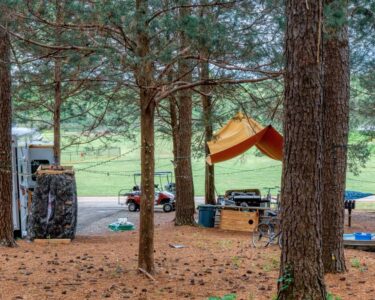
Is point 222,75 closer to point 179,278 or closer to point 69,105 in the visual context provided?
point 179,278

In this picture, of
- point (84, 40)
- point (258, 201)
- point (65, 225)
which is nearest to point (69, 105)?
point (65, 225)

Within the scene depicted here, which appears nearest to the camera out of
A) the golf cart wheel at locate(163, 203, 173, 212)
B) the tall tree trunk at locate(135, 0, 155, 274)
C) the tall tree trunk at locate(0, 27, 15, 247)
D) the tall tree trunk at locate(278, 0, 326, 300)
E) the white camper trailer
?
the tall tree trunk at locate(278, 0, 326, 300)

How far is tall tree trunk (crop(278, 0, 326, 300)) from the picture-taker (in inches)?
153

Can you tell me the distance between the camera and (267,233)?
29.1 ft

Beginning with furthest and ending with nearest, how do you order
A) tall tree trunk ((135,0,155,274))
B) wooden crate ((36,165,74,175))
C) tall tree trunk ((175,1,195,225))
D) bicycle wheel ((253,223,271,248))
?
tall tree trunk ((175,1,195,225)), wooden crate ((36,165,74,175)), bicycle wheel ((253,223,271,248)), tall tree trunk ((135,0,155,274))

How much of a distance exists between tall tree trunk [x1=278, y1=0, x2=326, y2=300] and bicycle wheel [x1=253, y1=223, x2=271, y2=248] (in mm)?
4092

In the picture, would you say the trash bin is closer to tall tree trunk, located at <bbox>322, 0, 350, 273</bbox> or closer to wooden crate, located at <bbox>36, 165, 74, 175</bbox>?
wooden crate, located at <bbox>36, 165, 74, 175</bbox>

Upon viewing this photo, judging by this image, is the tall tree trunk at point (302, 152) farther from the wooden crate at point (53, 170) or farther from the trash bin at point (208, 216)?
the trash bin at point (208, 216)

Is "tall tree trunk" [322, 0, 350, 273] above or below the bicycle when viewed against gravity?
above

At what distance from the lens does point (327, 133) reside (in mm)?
5688

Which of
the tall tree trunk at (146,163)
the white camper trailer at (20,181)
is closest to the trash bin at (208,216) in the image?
the white camper trailer at (20,181)

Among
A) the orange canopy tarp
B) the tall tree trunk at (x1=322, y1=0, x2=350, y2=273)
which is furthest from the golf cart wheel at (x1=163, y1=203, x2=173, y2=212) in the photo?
the tall tree trunk at (x1=322, y1=0, x2=350, y2=273)

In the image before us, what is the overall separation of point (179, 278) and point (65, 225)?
3708 mm

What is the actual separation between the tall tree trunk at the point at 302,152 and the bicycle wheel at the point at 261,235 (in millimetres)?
4092
